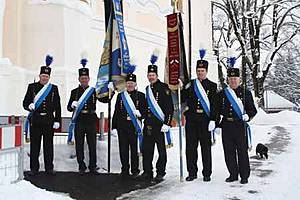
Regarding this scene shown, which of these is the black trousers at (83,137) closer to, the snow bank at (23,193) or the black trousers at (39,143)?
the black trousers at (39,143)

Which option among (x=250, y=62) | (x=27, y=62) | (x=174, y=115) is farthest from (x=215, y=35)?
(x=174, y=115)

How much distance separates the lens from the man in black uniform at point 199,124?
7.44m

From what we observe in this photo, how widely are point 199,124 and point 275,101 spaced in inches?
2121

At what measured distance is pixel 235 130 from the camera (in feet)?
24.0

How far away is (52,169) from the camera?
816 cm

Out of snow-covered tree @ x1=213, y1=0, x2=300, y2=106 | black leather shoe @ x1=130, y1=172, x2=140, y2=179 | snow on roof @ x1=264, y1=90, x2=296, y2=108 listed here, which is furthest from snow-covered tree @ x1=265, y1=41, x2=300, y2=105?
black leather shoe @ x1=130, y1=172, x2=140, y2=179

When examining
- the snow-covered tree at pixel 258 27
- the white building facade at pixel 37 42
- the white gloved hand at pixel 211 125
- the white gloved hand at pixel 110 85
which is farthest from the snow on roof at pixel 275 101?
the white gloved hand at pixel 211 125

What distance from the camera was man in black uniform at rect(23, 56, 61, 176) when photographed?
26.1 ft

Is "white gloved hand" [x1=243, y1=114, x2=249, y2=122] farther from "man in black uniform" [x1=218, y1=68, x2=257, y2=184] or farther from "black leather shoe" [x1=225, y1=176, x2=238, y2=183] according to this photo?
"black leather shoe" [x1=225, y1=176, x2=238, y2=183]

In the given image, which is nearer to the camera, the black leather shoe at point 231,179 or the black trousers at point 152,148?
the black leather shoe at point 231,179

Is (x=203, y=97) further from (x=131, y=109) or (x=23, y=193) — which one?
(x=23, y=193)

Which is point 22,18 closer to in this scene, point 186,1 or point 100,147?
point 100,147

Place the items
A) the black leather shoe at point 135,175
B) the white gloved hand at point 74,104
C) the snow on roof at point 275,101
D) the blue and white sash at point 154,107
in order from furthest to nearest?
the snow on roof at point 275,101
the white gloved hand at point 74,104
the black leather shoe at point 135,175
the blue and white sash at point 154,107

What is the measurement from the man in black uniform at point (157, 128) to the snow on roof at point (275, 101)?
5145 centimetres
